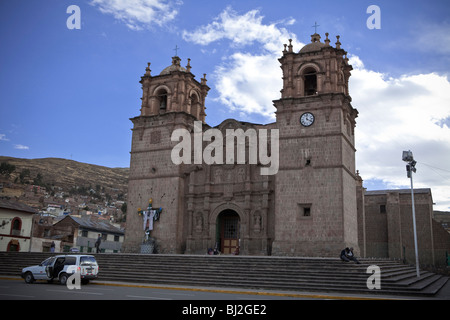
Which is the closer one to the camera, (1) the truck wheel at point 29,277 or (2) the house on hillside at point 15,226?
(1) the truck wheel at point 29,277

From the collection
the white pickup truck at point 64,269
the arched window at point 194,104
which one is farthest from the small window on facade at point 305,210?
the white pickup truck at point 64,269

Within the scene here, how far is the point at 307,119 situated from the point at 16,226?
30.1 m

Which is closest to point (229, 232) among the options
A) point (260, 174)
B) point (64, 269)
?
point (260, 174)

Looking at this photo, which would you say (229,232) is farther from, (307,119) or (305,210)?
(307,119)

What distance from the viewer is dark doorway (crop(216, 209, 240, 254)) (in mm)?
30408

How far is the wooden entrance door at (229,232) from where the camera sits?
99.6 ft

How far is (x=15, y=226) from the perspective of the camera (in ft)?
132

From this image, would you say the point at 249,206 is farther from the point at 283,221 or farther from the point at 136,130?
the point at 136,130

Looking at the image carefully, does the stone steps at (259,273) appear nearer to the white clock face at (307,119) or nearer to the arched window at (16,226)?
the white clock face at (307,119)

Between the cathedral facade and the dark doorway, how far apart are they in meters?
0.08

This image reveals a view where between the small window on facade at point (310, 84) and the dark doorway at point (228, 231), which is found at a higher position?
the small window on facade at point (310, 84)

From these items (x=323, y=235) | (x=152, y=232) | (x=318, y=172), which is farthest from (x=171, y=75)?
(x=323, y=235)

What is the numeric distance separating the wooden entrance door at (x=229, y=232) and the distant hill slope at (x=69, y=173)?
9642 centimetres

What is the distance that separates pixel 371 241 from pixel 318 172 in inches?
651
